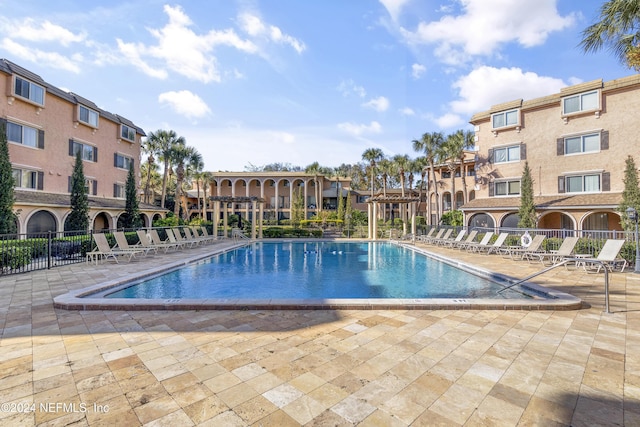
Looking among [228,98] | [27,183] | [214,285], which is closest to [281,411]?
[214,285]

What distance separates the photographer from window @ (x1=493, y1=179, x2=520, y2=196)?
22547 mm

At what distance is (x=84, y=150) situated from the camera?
22.0 m

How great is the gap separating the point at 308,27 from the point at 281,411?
42.0ft

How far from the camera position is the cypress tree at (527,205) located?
19969mm

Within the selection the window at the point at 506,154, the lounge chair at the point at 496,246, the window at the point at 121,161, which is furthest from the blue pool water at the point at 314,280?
the window at the point at 121,161

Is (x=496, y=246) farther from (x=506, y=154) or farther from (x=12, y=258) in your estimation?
(x=12, y=258)

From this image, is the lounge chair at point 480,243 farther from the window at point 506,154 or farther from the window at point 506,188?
the window at point 506,154

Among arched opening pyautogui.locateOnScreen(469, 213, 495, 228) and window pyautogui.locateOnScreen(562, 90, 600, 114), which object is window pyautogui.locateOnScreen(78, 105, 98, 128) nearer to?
arched opening pyautogui.locateOnScreen(469, 213, 495, 228)

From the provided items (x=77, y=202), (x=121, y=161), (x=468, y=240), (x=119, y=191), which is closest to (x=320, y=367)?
(x=468, y=240)

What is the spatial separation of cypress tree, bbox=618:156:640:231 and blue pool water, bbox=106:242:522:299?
1152cm

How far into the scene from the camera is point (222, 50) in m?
12.8

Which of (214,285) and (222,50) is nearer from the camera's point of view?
(214,285)

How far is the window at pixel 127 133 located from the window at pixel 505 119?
29.1 m

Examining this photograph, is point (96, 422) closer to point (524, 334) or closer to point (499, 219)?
point (524, 334)
